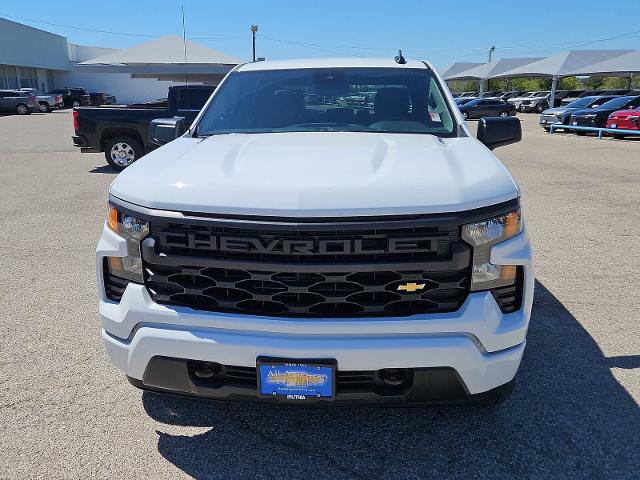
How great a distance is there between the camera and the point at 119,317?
2.40m

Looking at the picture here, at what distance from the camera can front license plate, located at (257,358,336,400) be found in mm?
2201

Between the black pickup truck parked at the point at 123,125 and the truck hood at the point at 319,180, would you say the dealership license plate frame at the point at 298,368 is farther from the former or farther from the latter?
the black pickup truck parked at the point at 123,125

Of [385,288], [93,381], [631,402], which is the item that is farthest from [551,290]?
[93,381]

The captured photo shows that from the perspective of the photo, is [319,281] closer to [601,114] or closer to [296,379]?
[296,379]

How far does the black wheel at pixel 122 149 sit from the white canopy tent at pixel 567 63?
34244mm

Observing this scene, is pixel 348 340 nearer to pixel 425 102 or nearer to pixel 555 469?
pixel 555 469

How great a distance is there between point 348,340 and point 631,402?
5.95ft

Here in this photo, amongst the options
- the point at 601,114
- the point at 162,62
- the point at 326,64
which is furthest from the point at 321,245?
the point at 162,62

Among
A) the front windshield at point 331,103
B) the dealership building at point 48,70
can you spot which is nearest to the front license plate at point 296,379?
the front windshield at point 331,103

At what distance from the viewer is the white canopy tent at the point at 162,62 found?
27250 mm

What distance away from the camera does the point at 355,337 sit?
2.20m

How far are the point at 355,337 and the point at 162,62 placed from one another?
2747 centimetres

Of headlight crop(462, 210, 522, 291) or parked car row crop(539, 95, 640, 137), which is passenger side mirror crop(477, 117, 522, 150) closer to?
headlight crop(462, 210, 522, 291)

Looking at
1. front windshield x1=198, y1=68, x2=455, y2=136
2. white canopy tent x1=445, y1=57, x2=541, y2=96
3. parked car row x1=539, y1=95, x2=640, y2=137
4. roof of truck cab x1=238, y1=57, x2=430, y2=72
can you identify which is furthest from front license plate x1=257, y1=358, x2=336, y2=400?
white canopy tent x1=445, y1=57, x2=541, y2=96
